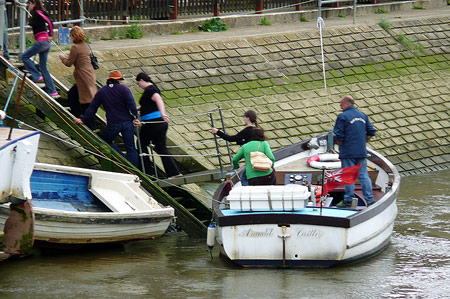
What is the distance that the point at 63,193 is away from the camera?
13023 mm

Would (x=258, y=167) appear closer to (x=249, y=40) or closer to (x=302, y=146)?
(x=302, y=146)

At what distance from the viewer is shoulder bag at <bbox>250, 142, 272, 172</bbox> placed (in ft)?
40.8

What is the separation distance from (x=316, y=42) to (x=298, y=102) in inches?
113

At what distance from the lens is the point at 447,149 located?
2041 centimetres

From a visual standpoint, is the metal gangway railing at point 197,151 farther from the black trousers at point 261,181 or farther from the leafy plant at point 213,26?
the leafy plant at point 213,26

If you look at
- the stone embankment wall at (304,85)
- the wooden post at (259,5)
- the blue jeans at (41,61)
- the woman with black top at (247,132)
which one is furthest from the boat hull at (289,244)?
the wooden post at (259,5)

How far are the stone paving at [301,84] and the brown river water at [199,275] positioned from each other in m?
4.39

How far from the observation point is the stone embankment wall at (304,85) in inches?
736

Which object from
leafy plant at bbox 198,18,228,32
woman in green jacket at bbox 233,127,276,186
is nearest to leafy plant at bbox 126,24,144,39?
leafy plant at bbox 198,18,228,32

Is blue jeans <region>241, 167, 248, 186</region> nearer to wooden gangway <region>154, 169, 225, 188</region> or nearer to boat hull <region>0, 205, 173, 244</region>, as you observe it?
wooden gangway <region>154, 169, 225, 188</region>

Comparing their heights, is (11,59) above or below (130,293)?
above

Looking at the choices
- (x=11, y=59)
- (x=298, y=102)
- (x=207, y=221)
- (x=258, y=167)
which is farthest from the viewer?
(x=298, y=102)

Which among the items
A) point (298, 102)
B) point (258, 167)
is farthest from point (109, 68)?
point (258, 167)

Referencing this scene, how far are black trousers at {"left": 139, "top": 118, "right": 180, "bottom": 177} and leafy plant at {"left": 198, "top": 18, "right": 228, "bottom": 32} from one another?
9.33 metres
